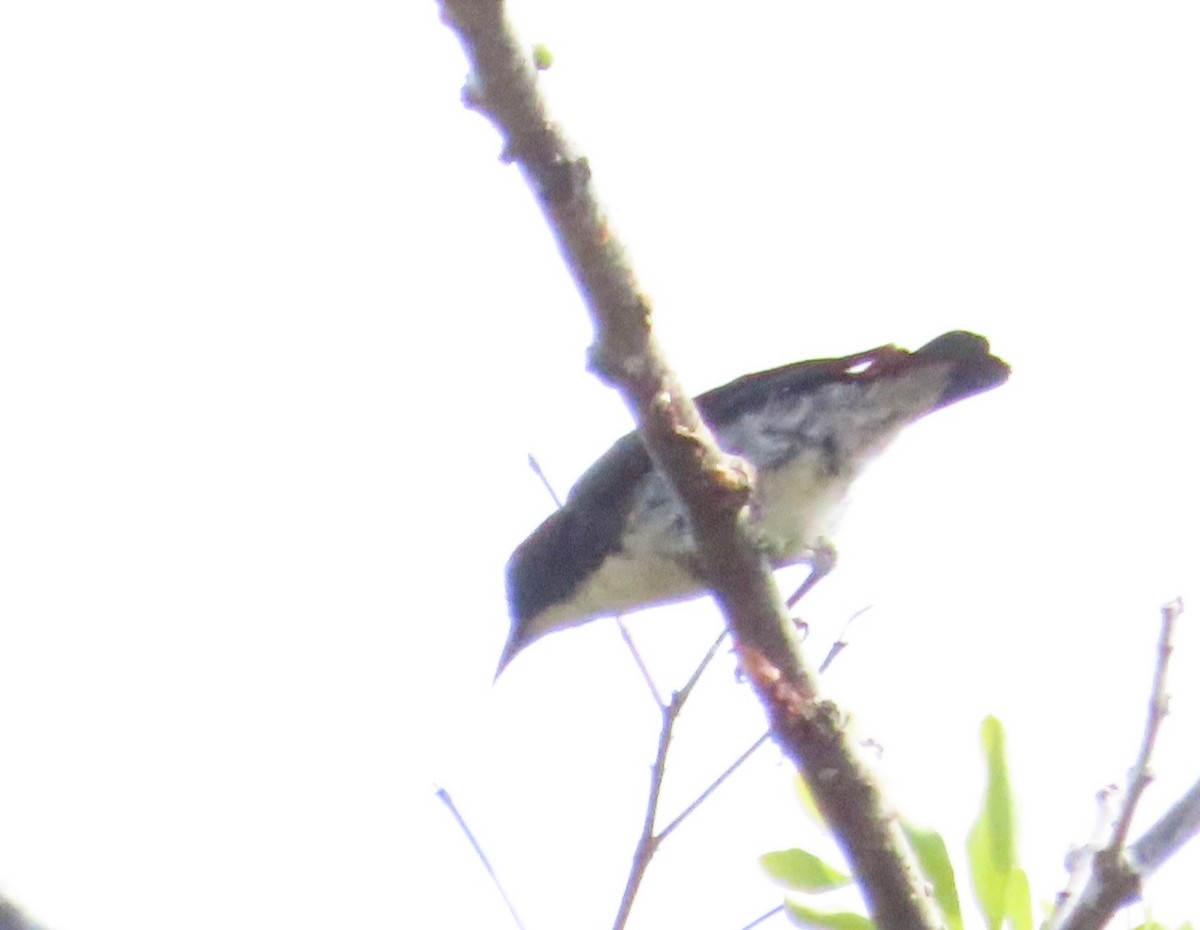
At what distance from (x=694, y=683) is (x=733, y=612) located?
14 centimetres

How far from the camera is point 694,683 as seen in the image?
2.62m

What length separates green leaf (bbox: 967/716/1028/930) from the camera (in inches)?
100

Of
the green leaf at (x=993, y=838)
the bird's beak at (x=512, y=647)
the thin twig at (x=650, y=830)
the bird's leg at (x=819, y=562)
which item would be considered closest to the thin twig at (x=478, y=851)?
the thin twig at (x=650, y=830)

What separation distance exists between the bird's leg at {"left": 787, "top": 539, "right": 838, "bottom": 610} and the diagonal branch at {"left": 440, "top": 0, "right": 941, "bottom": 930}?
1.29 m

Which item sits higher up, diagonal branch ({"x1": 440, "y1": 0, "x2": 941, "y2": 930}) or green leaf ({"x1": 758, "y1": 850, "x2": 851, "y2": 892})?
diagonal branch ({"x1": 440, "y1": 0, "x2": 941, "y2": 930})

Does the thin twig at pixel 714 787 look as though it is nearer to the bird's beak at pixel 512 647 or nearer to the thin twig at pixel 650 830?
the thin twig at pixel 650 830

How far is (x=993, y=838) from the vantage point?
2.65m

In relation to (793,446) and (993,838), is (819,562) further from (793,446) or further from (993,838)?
(993,838)

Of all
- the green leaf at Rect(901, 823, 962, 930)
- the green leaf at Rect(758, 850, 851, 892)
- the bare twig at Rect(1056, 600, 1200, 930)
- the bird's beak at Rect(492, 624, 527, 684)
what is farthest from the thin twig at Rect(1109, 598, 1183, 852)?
the bird's beak at Rect(492, 624, 527, 684)

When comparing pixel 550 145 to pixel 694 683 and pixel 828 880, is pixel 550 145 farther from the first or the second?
pixel 828 880

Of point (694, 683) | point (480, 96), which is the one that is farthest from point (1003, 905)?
point (480, 96)

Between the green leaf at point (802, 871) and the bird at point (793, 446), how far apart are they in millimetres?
1775

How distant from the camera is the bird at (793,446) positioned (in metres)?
4.62

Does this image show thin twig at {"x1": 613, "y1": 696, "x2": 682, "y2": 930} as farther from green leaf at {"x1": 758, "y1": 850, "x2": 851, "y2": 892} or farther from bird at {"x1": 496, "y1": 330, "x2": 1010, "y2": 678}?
bird at {"x1": 496, "y1": 330, "x2": 1010, "y2": 678}
